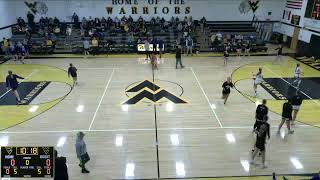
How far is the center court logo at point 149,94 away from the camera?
16664 mm

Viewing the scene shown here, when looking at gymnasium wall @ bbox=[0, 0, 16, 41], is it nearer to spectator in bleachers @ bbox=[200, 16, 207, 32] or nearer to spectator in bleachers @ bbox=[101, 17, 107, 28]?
spectator in bleachers @ bbox=[101, 17, 107, 28]

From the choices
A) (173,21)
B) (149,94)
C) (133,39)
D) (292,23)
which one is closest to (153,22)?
(173,21)

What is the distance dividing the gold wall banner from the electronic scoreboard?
1038 inches

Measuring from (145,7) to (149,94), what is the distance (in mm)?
16860

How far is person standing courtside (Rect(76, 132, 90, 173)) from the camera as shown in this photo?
9850 mm

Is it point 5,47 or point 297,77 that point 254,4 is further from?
point 5,47

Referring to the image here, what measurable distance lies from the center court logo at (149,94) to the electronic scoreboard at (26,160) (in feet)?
29.1

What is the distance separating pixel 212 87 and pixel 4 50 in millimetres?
17839

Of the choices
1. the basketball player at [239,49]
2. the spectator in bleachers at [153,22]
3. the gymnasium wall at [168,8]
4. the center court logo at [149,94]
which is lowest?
the center court logo at [149,94]

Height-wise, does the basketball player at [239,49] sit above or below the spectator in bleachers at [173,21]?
below

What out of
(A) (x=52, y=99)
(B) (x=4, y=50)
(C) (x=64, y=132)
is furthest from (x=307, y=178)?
(B) (x=4, y=50)

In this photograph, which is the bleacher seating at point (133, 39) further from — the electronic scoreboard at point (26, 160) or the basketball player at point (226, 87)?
the electronic scoreboard at point (26, 160)

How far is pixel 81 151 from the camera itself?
1001cm

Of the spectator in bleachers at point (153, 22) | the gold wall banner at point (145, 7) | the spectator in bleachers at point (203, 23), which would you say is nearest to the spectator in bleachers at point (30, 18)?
the gold wall banner at point (145, 7)
